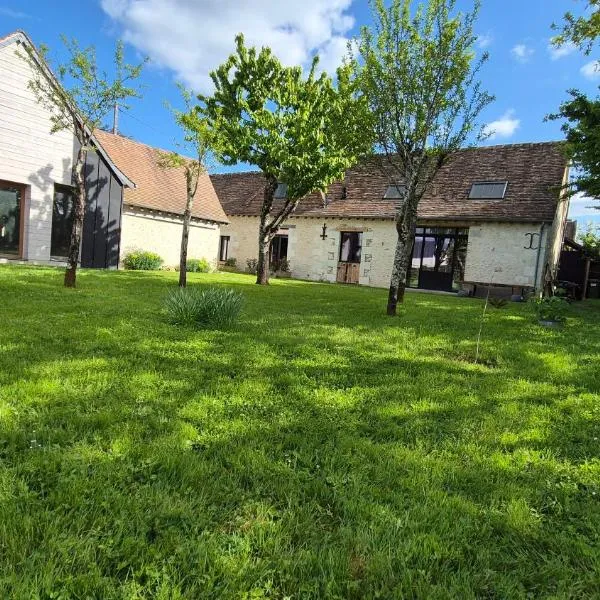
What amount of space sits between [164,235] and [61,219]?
4892 millimetres

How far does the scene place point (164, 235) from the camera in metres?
19.8

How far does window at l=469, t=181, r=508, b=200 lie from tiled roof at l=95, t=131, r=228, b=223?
39.9 feet

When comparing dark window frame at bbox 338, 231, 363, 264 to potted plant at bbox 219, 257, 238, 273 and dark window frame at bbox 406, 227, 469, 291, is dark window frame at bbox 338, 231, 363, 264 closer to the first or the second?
dark window frame at bbox 406, 227, 469, 291

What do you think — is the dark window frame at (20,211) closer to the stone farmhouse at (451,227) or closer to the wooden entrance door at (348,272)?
the stone farmhouse at (451,227)

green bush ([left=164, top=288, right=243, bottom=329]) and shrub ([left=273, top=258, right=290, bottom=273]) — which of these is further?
shrub ([left=273, top=258, right=290, bottom=273])

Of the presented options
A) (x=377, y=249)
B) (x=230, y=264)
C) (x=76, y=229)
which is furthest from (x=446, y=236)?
(x=76, y=229)

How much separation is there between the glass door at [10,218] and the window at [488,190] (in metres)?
17.4

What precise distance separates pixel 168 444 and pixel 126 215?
16.9m

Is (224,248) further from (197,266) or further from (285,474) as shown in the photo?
(285,474)

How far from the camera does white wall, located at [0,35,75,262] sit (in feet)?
44.1

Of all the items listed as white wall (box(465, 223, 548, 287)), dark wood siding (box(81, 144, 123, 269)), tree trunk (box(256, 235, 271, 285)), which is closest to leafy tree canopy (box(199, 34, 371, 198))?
tree trunk (box(256, 235, 271, 285))

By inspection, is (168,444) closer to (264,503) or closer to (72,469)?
(72,469)

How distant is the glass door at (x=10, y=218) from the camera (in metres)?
14.1

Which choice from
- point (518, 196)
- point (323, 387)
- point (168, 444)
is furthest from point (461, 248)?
point (168, 444)
